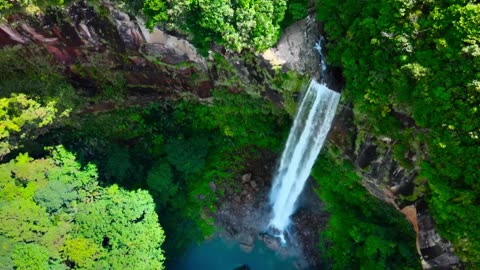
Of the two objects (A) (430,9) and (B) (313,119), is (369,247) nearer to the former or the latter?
(B) (313,119)

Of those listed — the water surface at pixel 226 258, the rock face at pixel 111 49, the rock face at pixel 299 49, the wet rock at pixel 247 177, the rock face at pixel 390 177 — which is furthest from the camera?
the wet rock at pixel 247 177

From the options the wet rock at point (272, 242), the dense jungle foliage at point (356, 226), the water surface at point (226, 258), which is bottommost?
the water surface at point (226, 258)

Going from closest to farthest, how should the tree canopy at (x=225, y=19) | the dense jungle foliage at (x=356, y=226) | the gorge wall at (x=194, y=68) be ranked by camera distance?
the tree canopy at (x=225, y=19) → the gorge wall at (x=194, y=68) → the dense jungle foliage at (x=356, y=226)

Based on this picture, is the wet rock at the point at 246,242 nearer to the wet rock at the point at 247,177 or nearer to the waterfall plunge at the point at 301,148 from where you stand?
the waterfall plunge at the point at 301,148

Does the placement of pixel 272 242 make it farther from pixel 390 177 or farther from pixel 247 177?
pixel 390 177

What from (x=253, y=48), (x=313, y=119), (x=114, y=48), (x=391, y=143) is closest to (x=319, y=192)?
(x=313, y=119)

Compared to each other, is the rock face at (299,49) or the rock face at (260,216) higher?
the rock face at (299,49)

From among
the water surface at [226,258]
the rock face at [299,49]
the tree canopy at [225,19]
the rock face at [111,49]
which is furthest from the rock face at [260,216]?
the tree canopy at [225,19]

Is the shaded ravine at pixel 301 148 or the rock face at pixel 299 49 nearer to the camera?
the rock face at pixel 299 49
